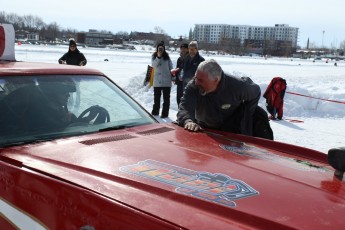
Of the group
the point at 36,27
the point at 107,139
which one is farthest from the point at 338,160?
the point at 36,27

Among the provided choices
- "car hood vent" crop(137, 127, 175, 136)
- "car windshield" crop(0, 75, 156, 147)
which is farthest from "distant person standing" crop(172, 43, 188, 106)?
"car hood vent" crop(137, 127, 175, 136)

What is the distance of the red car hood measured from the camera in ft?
5.50

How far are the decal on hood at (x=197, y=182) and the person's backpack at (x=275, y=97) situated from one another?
318 inches

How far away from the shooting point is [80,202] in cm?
178

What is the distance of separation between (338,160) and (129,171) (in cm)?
124

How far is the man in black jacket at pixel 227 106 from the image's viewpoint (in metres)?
3.87

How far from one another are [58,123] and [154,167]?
36.8 inches

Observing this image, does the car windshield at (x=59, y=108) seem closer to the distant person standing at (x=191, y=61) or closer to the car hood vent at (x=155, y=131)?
the car hood vent at (x=155, y=131)

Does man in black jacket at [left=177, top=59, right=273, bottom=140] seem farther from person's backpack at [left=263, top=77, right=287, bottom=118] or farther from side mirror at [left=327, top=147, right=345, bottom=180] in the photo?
person's backpack at [left=263, top=77, right=287, bottom=118]

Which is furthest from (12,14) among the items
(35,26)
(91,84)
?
(91,84)

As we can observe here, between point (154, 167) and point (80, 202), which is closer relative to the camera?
point (80, 202)

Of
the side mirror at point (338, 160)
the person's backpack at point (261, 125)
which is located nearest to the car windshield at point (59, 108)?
the person's backpack at point (261, 125)

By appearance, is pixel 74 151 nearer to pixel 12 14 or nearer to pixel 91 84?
pixel 91 84

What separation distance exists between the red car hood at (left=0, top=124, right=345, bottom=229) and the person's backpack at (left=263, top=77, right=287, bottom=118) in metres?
7.13
